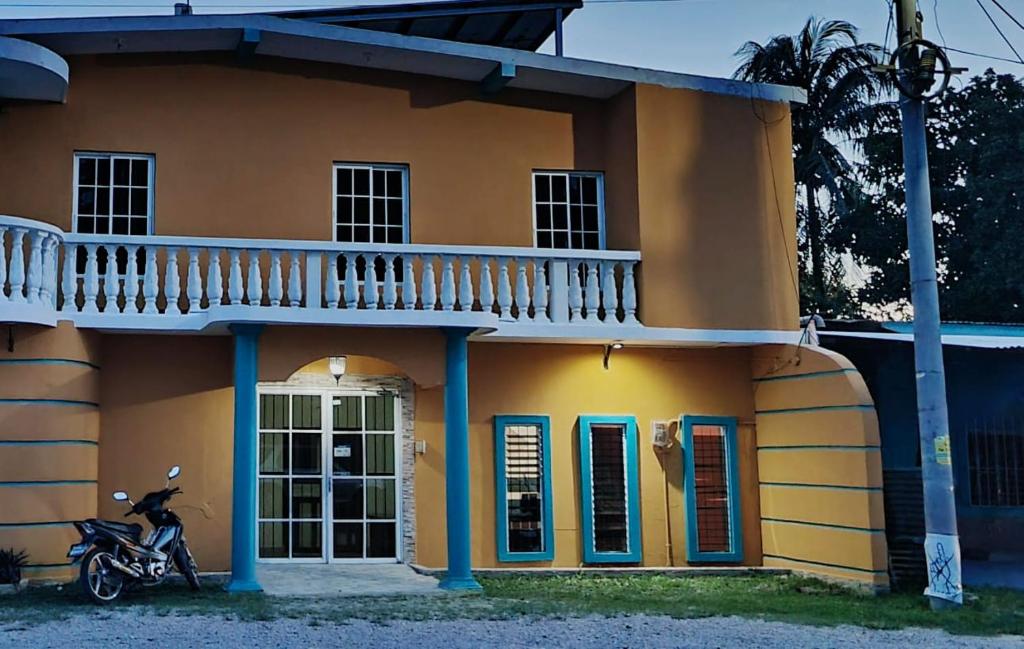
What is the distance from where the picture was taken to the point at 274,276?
1291cm

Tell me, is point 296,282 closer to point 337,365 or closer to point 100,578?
point 337,365

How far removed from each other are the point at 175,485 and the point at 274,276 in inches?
100

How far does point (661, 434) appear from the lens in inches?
586

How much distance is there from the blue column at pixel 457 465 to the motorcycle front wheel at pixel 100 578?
3040 mm

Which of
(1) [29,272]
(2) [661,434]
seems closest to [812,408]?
(2) [661,434]

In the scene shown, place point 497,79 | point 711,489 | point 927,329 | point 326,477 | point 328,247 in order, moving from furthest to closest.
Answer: point 711,489 < point 497,79 < point 326,477 < point 328,247 < point 927,329

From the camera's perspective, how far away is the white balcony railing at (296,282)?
12.4 m

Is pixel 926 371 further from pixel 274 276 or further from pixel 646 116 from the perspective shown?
pixel 274 276

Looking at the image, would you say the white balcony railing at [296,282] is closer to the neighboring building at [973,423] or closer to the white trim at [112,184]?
the white trim at [112,184]

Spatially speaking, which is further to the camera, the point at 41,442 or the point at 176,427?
the point at 176,427

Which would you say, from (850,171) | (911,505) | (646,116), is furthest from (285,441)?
(850,171)

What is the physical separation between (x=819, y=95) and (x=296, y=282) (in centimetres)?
1490

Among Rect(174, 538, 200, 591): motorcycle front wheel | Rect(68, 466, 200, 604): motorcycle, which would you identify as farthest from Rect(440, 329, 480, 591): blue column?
Rect(68, 466, 200, 604): motorcycle

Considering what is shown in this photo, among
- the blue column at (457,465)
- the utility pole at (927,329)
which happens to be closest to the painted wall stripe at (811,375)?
the utility pole at (927,329)
